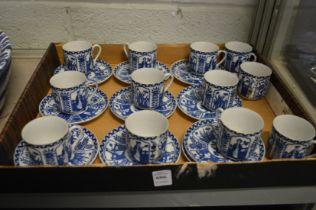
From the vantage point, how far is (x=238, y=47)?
0.84 m

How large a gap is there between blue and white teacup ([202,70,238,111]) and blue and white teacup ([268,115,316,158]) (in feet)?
0.40

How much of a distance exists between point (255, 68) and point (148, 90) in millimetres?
308

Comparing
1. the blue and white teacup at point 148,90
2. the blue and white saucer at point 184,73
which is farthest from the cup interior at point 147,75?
the blue and white saucer at point 184,73

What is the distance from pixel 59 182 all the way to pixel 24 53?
56cm

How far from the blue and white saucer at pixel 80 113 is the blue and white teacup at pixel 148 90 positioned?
0.08 meters

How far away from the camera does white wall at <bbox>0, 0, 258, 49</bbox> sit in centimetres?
85

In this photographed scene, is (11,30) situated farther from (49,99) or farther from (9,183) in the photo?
(9,183)

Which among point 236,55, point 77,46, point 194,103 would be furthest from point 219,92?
point 77,46

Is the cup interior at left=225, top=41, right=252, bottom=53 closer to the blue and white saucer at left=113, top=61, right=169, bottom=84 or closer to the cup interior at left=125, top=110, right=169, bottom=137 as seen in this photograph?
the blue and white saucer at left=113, top=61, right=169, bottom=84

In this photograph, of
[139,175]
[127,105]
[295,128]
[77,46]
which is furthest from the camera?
[77,46]

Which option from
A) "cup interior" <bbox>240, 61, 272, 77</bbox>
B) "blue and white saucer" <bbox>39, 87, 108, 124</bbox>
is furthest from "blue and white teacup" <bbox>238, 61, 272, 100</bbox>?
"blue and white saucer" <bbox>39, 87, 108, 124</bbox>

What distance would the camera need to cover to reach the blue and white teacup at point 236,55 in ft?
2.65

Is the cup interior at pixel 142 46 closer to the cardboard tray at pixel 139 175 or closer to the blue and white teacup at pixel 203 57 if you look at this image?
the blue and white teacup at pixel 203 57

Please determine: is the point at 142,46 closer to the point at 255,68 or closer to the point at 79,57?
the point at 79,57
